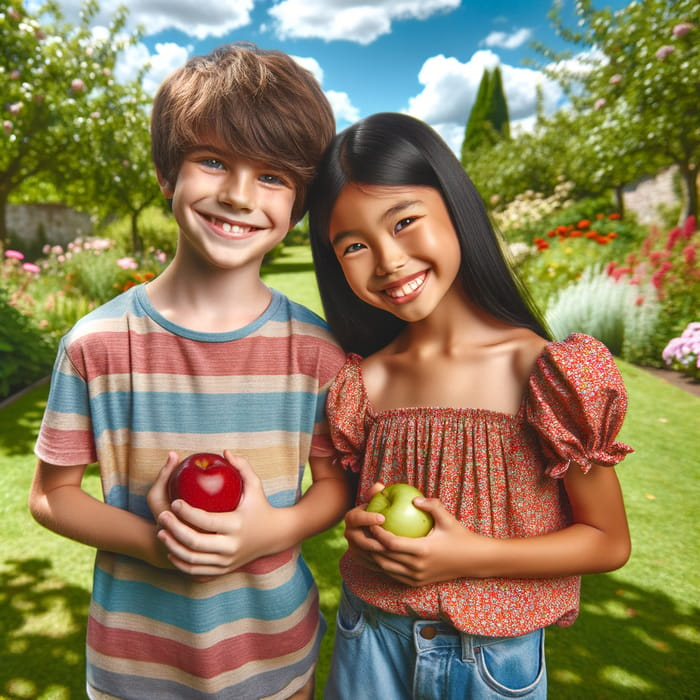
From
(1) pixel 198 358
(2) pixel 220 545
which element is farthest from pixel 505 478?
(1) pixel 198 358

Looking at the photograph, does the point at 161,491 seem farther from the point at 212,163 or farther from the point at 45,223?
the point at 45,223

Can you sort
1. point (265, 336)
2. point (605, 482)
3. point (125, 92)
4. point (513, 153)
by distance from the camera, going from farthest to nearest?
point (513, 153) < point (125, 92) < point (265, 336) < point (605, 482)

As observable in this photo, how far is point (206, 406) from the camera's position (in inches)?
55.8

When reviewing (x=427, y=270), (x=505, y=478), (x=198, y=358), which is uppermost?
(x=427, y=270)

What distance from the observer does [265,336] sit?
1.48 meters

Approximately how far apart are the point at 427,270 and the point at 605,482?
659mm

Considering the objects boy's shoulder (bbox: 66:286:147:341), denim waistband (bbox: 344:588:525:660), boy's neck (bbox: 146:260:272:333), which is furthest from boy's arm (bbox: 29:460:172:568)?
denim waistband (bbox: 344:588:525:660)

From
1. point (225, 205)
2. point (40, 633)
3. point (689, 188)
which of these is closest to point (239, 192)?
point (225, 205)

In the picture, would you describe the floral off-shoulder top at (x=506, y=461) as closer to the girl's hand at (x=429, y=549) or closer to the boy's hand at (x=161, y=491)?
the girl's hand at (x=429, y=549)

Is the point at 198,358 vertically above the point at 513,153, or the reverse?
the point at 513,153

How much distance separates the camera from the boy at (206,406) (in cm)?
137

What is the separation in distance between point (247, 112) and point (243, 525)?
0.97 meters

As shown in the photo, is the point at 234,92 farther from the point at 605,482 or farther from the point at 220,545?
the point at 605,482

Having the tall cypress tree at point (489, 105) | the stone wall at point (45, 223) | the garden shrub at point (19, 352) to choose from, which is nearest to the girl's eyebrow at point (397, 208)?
the garden shrub at point (19, 352)
